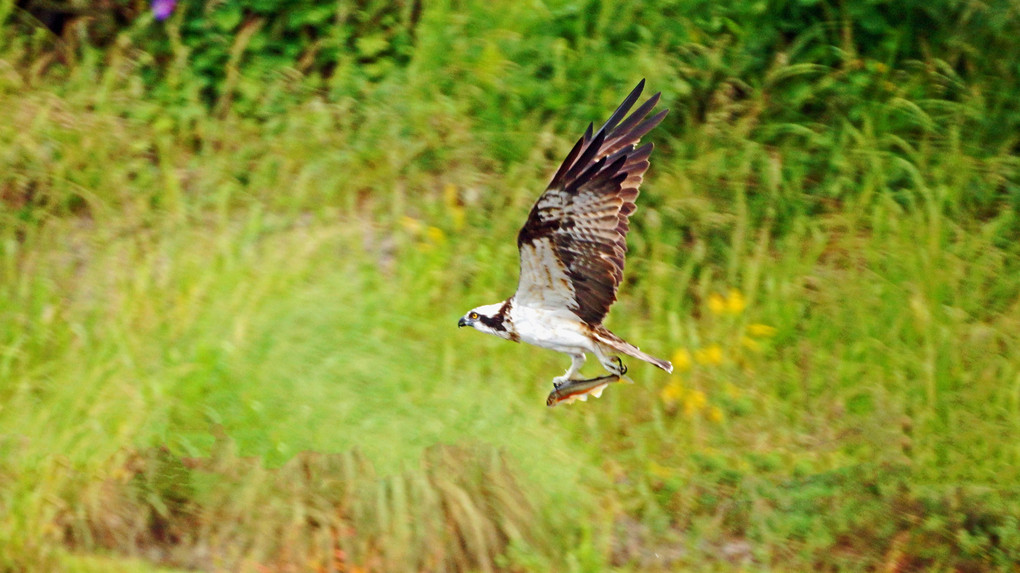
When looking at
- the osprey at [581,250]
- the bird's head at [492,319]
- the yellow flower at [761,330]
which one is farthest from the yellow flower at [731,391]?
the bird's head at [492,319]

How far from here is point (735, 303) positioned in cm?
568

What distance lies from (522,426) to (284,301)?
4.03 feet

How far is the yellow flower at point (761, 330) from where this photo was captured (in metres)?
5.60

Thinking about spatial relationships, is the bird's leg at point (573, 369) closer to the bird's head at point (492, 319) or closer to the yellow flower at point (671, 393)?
the bird's head at point (492, 319)

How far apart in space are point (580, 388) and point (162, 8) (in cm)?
400

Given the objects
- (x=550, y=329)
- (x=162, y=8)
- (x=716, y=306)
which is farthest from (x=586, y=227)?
(x=162, y=8)

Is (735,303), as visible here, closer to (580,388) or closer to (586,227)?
(580,388)

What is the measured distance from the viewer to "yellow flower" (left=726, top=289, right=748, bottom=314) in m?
5.67

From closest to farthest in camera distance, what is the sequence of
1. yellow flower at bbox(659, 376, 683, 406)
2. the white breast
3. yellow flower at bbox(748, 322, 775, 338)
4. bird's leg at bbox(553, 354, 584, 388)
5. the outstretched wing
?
the outstretched wing, the white breast, bird's leg at bbox(553, 354, 584, 388), yellow flower at bbox(659, 376, 683, 406), yellow flower at bbox(748, 322, 775, 338)

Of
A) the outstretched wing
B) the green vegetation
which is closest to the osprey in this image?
the outstretched wing

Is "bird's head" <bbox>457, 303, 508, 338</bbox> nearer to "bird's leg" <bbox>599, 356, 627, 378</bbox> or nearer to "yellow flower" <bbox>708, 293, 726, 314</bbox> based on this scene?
"bird's leg" <bbox>599, 356, 627, 378</bbox>

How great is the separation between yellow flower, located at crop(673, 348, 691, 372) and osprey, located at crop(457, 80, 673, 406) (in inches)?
79.3

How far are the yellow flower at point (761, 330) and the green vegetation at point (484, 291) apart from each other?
4 cm

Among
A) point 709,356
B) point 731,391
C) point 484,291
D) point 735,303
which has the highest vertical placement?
point 484,291
